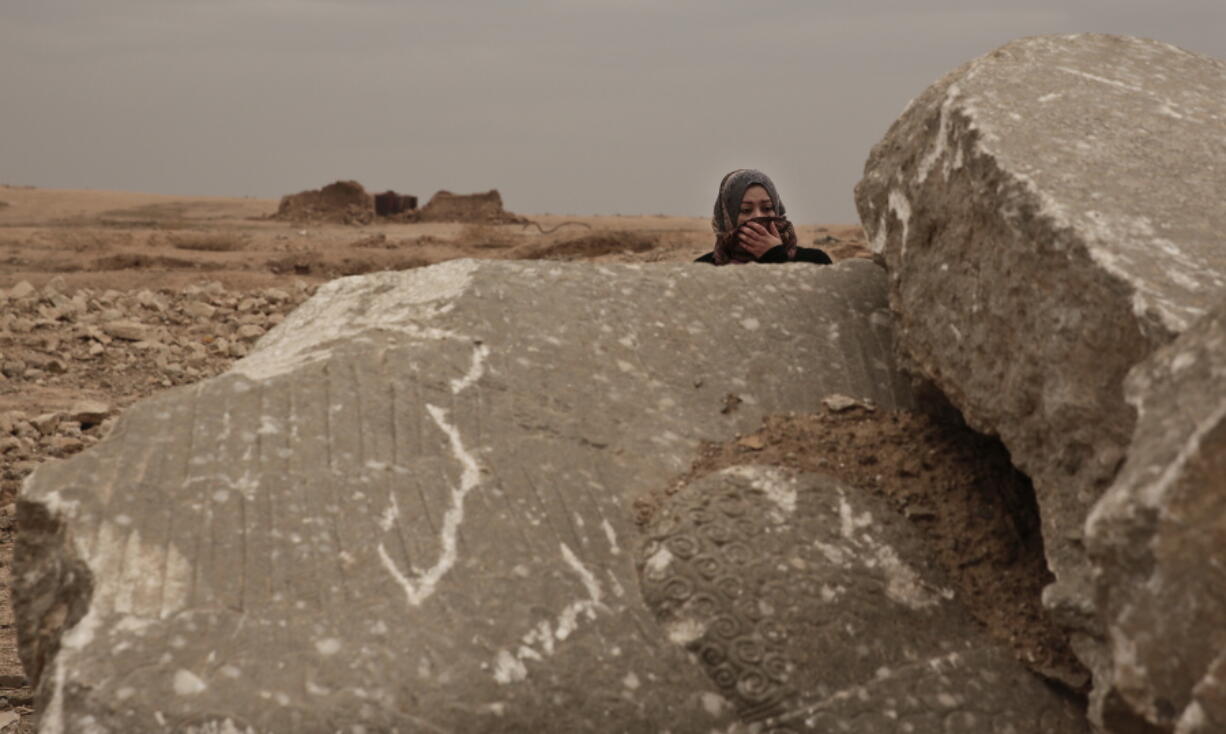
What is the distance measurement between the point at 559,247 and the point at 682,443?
6742mm

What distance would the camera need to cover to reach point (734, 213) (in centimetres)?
500

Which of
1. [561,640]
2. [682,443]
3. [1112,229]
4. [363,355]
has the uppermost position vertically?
[1112,229]

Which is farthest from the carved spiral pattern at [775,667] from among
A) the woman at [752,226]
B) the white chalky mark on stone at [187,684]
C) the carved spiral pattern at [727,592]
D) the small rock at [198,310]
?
the small rock at [198,310]

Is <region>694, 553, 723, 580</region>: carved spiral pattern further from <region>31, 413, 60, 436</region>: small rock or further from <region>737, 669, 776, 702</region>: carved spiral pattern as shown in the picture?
<region>31, 413, 60, 436</region>: small rock

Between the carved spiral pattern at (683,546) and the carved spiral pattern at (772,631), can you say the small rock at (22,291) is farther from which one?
the carved spiral pattern at (772,631)

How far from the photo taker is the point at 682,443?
2.85m

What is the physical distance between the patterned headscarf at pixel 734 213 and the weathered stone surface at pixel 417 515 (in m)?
1.57

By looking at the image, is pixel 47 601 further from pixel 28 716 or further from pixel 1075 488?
pixel 1075 488

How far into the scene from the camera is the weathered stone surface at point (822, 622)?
2441 mm

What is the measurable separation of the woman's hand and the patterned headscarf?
0.33 feet

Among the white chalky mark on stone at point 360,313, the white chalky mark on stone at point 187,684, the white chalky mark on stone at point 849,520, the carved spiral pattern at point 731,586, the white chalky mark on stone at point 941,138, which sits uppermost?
the white chalky mark on stone at point 941,138

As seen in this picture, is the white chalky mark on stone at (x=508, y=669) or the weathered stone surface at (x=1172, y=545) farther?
the white chalky mark on stone at (x=508, y=669)

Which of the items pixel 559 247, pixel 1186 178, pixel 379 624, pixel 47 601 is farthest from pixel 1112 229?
pixel 559 247

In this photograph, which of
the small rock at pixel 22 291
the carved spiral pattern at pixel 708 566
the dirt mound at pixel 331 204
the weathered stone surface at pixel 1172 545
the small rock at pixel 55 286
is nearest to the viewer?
the weathered stone surface at pixel 1172 545
